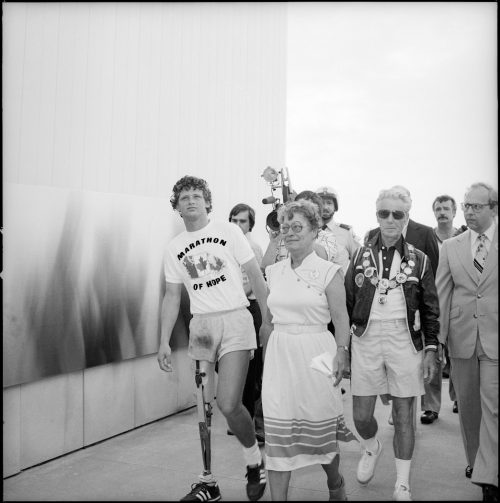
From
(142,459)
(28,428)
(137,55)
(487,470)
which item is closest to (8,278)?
(28,428)

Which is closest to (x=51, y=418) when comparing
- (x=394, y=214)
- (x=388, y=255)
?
(x=388, y=255)

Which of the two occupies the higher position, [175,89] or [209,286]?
[175,89]

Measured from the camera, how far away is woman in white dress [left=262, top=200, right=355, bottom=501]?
2.95 metres

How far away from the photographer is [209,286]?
343 cm

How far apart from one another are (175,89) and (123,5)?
938 millimetres

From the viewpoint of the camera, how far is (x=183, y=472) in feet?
12.4

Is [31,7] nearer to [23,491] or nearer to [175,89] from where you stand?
[175,89]

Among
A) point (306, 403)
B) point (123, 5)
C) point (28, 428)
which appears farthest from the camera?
point (123, 5)

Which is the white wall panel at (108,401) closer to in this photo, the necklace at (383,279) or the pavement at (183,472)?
the pavement at (183,472)

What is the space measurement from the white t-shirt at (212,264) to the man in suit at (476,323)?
3.95ft

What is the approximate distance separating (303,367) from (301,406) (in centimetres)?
20

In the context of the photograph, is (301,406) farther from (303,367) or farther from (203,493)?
(203,493)

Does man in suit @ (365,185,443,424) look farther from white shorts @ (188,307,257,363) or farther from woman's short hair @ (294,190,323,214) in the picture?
white shorts @ (188,307,257,363)

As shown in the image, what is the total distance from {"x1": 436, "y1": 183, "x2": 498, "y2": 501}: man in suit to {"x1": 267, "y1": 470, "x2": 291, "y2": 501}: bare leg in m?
1.06
